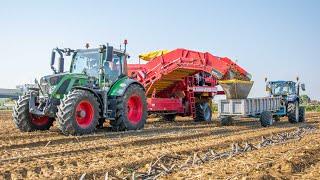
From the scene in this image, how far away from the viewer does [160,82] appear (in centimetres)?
1631

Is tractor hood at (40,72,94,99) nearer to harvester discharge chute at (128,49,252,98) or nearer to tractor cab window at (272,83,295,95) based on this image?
harvester discharge chute at (128,49,252,98)

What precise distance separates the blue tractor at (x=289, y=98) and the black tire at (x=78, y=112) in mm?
9446

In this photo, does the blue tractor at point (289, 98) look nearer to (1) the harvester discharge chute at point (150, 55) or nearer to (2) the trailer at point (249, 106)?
(2) the trailer at point (249, 106)

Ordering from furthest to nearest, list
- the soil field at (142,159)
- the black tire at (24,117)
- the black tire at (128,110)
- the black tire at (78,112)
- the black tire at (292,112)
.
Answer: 1. the black tire at (292,112)
2. the black tire at (128,110)
3. the black tire at (24,117)
4. the black tire at (78,112)
5. the soil field at (142,159)

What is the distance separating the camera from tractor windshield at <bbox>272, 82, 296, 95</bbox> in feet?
63.1

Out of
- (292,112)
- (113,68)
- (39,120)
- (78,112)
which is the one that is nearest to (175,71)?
(113,68)

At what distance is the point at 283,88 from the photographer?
1942 centimetres

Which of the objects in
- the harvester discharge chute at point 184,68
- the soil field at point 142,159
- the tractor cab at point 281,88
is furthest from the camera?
the tractor cab at point 281,88

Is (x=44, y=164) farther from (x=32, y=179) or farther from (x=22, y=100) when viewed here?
(x=22, y=100)

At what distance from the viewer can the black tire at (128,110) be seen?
11.5 metres

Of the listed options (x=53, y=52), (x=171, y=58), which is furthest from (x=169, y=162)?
(x=171, y=58)

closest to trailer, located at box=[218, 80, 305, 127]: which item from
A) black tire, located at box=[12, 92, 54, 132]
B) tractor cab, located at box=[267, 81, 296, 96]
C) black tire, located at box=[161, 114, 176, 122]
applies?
tractor cab, located at box=[267, 81, 296, 96]

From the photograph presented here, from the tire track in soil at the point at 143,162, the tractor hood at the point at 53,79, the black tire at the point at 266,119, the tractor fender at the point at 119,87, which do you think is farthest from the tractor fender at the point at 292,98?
the tractor hood at the point at 53,79

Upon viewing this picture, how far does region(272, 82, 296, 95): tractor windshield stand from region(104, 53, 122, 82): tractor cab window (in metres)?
9.31
